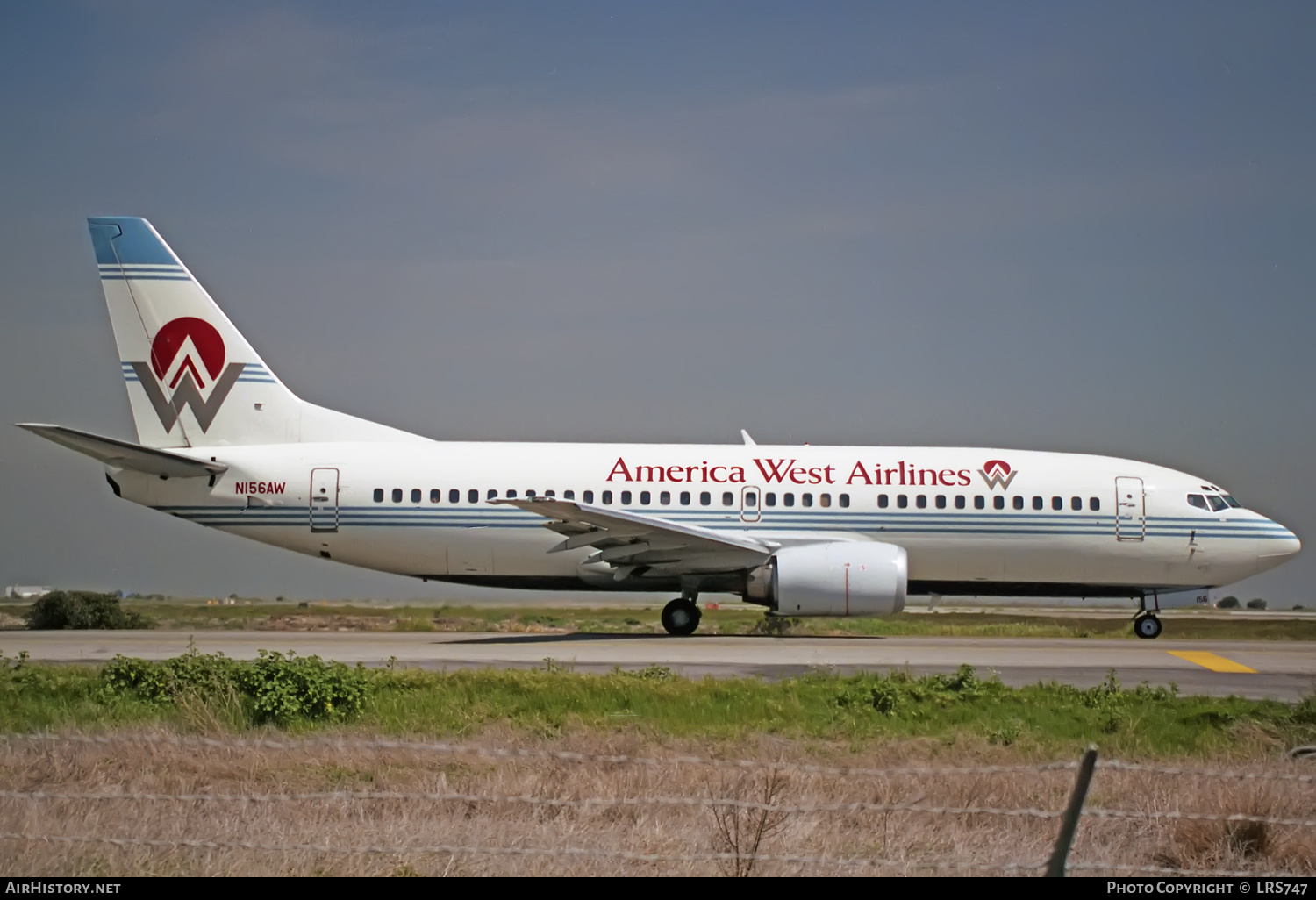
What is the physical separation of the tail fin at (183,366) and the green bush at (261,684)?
39.4ft

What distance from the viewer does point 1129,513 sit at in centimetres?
2580

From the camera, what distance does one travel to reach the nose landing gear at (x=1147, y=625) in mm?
26506

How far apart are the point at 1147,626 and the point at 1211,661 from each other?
6041mm

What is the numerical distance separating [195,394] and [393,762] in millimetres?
17166

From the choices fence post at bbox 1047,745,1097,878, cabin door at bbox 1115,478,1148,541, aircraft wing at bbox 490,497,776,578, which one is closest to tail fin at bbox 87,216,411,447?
aircraft wing at bbox 490,497,776,578

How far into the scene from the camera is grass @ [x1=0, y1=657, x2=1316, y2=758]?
12.7 metres

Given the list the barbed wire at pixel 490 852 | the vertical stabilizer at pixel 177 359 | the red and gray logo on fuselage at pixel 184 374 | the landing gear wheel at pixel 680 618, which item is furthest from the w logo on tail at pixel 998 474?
the barbed wire at pixel 490 852

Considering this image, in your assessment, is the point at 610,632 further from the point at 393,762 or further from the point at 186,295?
the point at 393,762

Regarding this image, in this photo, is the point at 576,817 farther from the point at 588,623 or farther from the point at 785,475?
the point at 588,623

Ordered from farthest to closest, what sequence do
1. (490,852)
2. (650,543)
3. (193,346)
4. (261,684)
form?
1. (193,346)
2. (650,543)
3. (261,684)
4. (490,852)

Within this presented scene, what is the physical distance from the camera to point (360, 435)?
86.8 ft

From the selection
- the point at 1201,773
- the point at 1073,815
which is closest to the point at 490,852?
the point at 1073,815

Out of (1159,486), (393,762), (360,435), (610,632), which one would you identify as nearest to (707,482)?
(610,632)

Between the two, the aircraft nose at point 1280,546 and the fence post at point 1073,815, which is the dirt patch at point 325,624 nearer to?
the aircraft nose at point 1280,546
